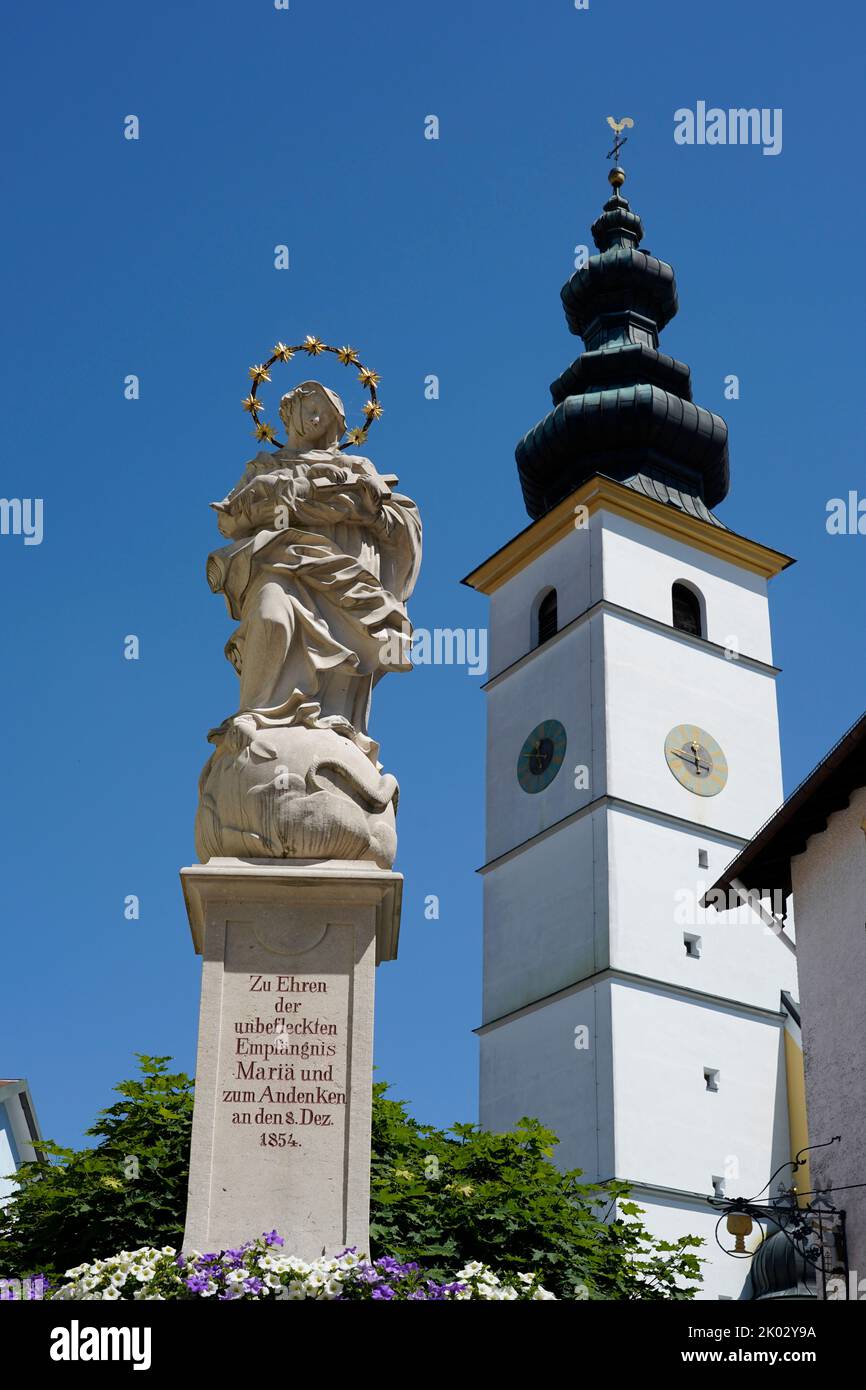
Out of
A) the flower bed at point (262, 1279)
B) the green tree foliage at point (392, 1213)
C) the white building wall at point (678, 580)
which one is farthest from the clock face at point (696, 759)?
the flower bed at point (262, 1279)

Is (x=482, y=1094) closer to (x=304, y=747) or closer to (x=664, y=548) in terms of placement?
(x=664, y=548)

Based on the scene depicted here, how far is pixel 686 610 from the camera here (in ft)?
145

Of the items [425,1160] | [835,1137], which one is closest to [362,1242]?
[425,1160]

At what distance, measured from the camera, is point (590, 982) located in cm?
3631

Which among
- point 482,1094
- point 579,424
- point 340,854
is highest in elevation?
point 579,424

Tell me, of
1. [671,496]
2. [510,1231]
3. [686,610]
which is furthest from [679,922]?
[510,1231]

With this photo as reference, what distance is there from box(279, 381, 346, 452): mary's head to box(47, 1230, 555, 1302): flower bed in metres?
4.00

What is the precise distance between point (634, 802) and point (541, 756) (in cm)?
346

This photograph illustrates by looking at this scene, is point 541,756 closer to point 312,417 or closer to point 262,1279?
point 312,417

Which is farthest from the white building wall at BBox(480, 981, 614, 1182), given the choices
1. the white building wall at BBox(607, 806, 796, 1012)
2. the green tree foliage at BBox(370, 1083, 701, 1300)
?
the green tree foliage at BBox(370, 1083, 701, 1300)

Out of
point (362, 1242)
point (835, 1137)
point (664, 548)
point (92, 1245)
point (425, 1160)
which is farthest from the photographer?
point (664, 548)
